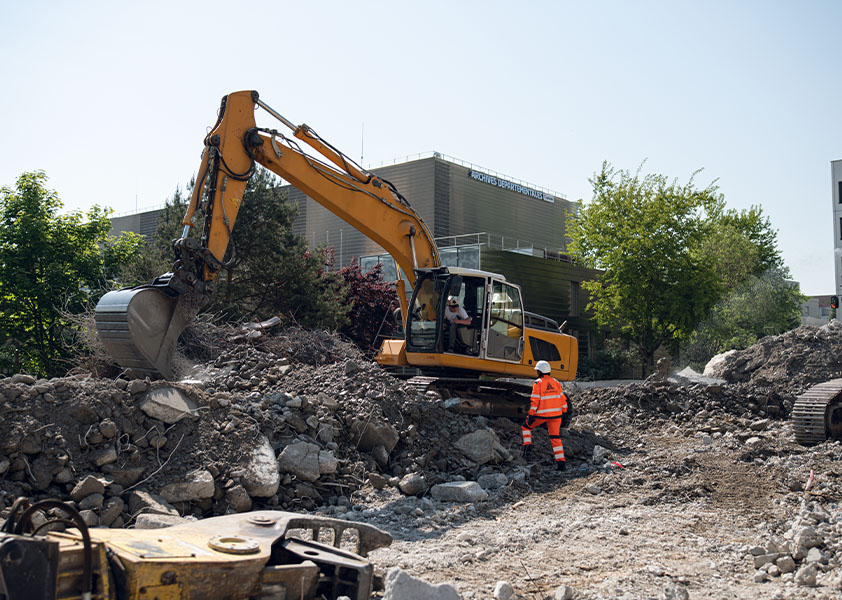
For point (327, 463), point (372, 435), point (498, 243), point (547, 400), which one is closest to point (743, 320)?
point (498, 243)

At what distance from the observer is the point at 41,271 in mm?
18891

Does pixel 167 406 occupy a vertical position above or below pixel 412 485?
above

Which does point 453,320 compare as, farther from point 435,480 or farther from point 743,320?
point 743,320

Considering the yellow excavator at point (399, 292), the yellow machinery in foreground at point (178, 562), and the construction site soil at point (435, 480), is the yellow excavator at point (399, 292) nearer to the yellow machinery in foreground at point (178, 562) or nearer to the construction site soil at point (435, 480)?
the construction site soil at point (435, 480)

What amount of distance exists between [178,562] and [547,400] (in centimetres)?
777

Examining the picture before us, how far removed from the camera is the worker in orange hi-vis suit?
413 inches

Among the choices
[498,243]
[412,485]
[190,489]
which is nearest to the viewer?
[190,489]

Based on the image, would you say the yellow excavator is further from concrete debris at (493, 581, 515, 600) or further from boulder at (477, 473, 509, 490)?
concrete debris at (493, 581, 515, 600)

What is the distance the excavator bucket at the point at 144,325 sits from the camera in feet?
29.7

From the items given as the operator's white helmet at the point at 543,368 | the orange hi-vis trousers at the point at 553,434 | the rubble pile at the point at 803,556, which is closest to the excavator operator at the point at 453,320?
the operator's white helmet at the point at 543,368

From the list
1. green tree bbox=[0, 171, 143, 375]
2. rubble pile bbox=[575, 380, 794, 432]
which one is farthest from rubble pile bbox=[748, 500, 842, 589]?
green tree bbox=[0, 171, 143, 375]

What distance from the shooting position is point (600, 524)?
722 centimetres

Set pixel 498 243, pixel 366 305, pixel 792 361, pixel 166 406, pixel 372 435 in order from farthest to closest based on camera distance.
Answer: pixel 498 243
pixel 366 305
pixel 792 361
pixel 372 435
pixel 166 406

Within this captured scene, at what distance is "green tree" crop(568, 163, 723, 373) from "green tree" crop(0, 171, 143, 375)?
18709mm
